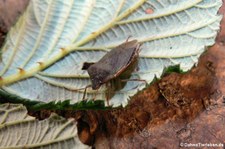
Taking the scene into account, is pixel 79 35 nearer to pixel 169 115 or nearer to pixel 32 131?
pixel 32 131

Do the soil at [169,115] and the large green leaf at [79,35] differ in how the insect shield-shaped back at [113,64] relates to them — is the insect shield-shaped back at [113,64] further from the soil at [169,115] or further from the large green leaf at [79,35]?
the soil at [169,115]

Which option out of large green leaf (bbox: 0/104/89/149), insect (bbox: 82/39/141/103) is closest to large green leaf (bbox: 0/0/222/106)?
insect (bbox: 82/39/141/103)

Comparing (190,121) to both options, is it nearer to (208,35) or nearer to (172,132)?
(172,132)

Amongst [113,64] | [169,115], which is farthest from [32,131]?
[169,115]

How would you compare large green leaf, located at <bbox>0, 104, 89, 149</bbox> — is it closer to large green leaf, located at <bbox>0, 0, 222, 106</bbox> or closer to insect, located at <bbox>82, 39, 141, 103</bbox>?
large green leaf, located at <bbox>0, 0, 222, 106</bbox>

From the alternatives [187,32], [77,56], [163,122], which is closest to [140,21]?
[187,32]

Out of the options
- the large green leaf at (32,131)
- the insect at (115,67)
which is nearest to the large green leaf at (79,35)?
the insect at (115,67)
